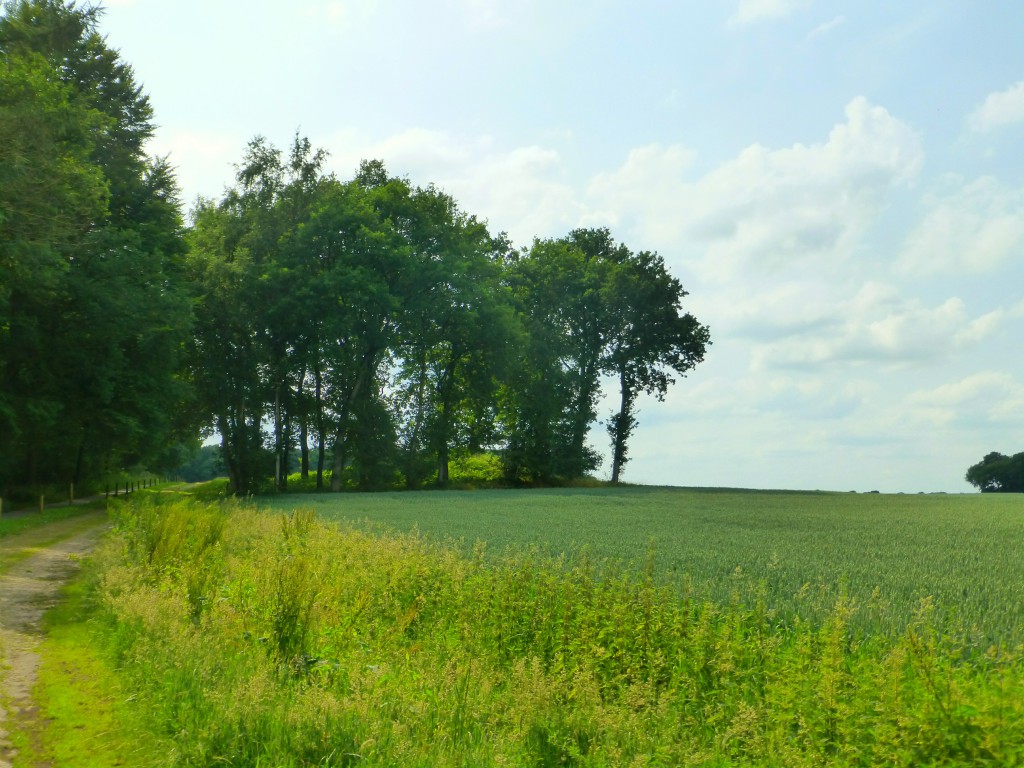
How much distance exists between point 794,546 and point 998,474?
7426 centimetres

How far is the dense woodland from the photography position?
3497cm

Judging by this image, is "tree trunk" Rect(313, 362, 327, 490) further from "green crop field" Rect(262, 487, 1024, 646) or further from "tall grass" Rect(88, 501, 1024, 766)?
"tall grass" Rect(88, 501, 1024, 766)

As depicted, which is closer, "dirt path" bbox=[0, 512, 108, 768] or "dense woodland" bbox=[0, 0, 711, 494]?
"dirt path" bbox=[0, 512, 108, 768]

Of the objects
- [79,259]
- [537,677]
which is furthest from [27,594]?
[79,259]

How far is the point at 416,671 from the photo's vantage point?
29.8 ft

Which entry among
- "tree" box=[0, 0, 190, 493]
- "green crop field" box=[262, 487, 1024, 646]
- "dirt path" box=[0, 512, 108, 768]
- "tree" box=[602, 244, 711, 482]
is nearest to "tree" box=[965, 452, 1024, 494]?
"tree" box=[602, 244, 711, 482]

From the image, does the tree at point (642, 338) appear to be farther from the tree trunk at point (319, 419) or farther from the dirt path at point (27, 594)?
the dirt path at point (27, 594)

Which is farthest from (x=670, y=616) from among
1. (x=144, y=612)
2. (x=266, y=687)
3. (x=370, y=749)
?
(x=144, y=612)

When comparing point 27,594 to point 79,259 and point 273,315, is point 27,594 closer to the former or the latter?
point 79,259

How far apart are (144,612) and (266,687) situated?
3594 millimetres

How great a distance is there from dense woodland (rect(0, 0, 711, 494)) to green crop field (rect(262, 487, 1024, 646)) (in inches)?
551

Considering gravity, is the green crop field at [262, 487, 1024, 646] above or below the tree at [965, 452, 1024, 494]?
below

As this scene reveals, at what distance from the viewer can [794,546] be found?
57.8 ft

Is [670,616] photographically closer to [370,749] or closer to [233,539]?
[370,749]
